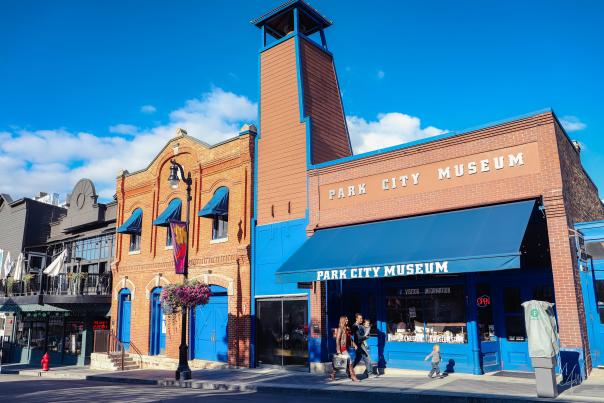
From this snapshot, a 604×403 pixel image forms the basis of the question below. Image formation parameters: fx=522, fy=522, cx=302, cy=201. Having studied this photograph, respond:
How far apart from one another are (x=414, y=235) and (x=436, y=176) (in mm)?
1947

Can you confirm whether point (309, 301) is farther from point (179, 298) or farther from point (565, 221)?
point (565, 221)

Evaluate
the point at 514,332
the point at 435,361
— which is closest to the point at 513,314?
the point at 514,332

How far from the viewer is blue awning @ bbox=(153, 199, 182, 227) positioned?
71.5 feet

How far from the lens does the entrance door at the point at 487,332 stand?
1445cm

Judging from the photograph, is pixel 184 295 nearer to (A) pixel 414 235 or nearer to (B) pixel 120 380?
(B) pixel 120 380

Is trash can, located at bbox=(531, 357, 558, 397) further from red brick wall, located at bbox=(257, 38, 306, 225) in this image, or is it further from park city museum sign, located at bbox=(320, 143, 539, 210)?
red brick wall, located at bbox=(257, 38, 306, 225)

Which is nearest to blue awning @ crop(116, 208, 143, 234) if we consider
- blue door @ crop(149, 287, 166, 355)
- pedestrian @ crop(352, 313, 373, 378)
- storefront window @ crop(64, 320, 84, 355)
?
blue door @ crop(149, 287, 166, 355)

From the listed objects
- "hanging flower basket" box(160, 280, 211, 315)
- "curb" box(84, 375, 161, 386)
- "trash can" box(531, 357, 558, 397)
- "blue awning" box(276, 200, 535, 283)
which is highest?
"blue awning" box(276, 200, 535, 283)

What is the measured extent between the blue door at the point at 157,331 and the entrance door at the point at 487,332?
13525 millimetres

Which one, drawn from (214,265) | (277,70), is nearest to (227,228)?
(214,265)

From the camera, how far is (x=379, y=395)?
39.6 ft

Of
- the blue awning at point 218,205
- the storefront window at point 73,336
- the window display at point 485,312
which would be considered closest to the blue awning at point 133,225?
the blue awning at point 218,205

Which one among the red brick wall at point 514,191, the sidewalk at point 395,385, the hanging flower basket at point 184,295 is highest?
the red brick wall at point 514,191

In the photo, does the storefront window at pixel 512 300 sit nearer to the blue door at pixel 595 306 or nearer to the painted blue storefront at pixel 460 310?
the painted blue storefront at pixel 460 310
